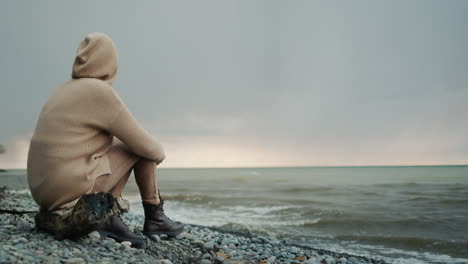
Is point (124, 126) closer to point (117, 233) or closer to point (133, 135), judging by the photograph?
point (133, 135)

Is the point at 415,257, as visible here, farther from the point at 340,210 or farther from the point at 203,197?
the point at 203,197

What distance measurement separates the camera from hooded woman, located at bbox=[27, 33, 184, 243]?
2.87 m

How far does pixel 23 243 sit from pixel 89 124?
1121 mm

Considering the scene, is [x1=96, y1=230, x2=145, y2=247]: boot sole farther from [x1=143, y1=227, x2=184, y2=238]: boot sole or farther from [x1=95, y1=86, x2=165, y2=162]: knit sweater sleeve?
[x1=95, y1=86, x2=165, y2=162]: knit sweater sleeve

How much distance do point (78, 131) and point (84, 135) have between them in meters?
0.06

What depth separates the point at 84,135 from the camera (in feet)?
9.62

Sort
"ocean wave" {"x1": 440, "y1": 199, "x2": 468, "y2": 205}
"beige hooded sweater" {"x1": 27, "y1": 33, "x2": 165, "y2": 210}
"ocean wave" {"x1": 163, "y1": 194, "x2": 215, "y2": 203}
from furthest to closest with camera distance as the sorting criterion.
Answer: "ocean wave" {"x1": 163, "y1": 194, "x2": 215, "y2": 203}
"ocean wave" {"x1": 440, "y1": 199, "x2": 468, "y2": 205}
"beige hooded sweater" {"x1": 27, "y1": 33, "x2": 165, "y2": 210}

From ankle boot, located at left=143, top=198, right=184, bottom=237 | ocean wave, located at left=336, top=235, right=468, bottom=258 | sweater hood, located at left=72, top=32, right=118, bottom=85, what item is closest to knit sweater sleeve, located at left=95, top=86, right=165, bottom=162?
sweater hood, located at left=72, top=32, right=118, bottom=85

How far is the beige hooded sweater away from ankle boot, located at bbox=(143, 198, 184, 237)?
0.86 metres

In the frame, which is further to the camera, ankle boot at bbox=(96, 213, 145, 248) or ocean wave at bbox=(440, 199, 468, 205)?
ocean wave at bbox=(440, 199, 468, 205)

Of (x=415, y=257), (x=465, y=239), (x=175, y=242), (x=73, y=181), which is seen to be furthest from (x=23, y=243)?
(x=465, y=239)

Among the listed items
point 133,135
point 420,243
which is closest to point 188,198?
point 420,243

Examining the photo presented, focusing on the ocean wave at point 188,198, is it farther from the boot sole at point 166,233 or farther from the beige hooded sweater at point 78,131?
the beige hooded sweater at point 78,131

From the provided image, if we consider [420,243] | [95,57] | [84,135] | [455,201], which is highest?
[95,57]
